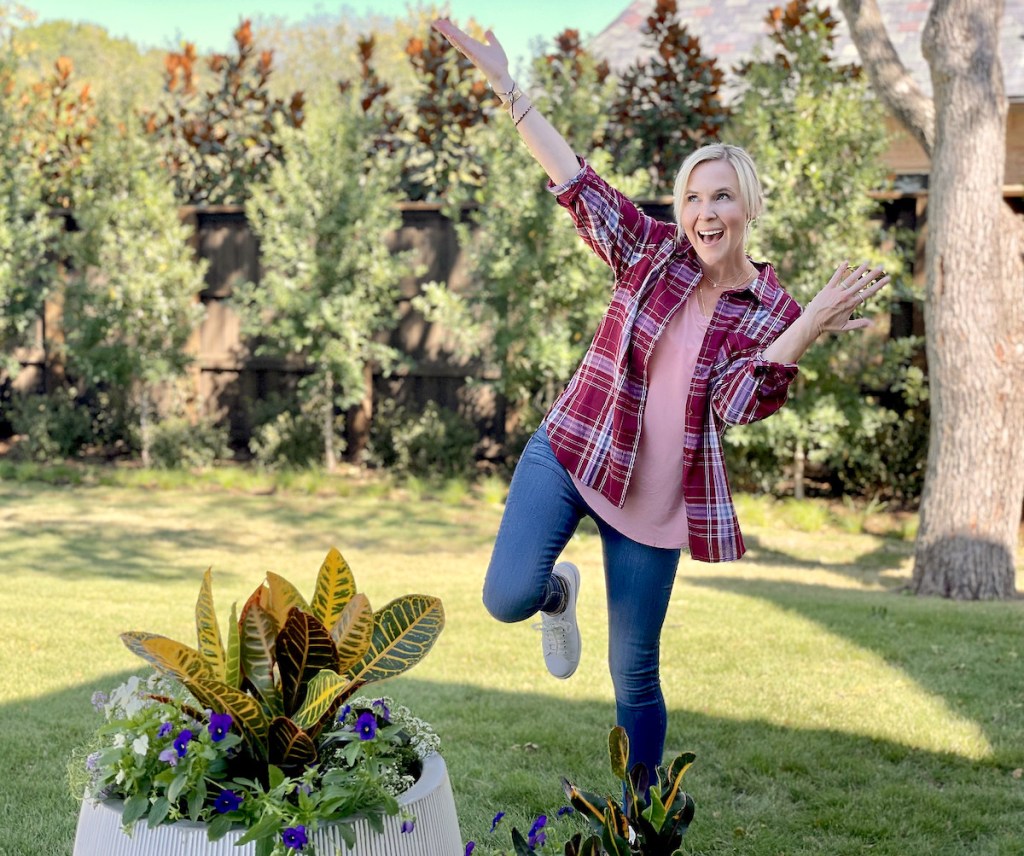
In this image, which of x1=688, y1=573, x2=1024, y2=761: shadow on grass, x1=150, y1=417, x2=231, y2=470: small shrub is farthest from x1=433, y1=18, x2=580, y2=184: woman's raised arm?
x1=150, y1=417, x2=231, y2=470: small shrub

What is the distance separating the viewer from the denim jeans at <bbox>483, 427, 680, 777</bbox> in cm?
300

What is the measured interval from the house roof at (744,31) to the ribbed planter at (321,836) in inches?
452

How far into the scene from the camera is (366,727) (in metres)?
2.26

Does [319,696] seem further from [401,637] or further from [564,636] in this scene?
[564,636]

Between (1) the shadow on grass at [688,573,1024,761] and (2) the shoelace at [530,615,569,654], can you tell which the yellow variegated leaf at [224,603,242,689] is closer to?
(2) the shoelace at [530,615,569,654]

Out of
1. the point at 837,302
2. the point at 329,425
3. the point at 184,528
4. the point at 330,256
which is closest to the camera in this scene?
the point at 837,302

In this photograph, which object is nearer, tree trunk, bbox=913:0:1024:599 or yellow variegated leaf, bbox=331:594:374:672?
yellow variegated leaf, bbox=331:594:374:672

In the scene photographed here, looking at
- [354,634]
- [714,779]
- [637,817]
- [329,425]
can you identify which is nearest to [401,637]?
[354,634]

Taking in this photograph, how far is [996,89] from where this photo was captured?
7.14 meters

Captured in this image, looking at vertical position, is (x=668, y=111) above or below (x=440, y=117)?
above

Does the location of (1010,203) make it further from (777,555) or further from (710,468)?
(710,468)

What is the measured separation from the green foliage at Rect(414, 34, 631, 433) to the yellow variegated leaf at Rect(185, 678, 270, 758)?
7.51 metres

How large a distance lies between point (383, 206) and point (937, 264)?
17.4ft

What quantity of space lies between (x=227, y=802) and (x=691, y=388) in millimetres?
1460
